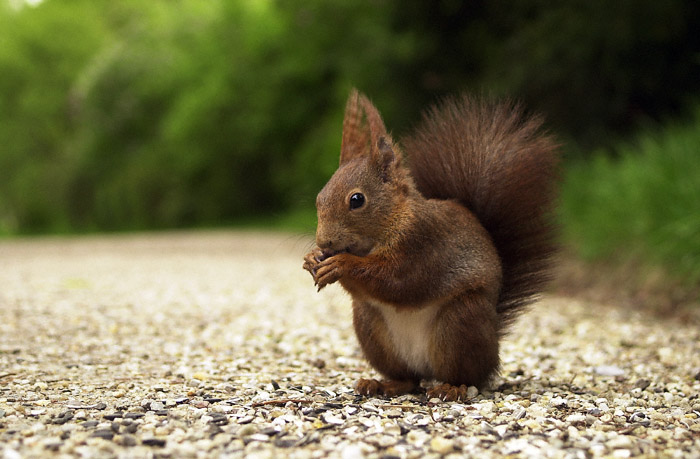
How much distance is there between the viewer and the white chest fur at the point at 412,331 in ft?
7.53

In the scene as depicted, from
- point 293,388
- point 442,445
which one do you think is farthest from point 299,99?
point 442,445

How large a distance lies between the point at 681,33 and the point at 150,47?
1785cm

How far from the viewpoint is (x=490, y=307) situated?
235 cm

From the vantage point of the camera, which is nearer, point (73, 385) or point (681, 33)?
point (73, 385)

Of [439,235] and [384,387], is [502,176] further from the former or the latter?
[384,387]

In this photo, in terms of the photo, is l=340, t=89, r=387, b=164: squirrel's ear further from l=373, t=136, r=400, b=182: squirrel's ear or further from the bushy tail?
the bushy tail

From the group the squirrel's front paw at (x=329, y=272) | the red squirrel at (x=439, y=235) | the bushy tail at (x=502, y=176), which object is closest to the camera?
the squirrel's front paw at (x=329, y=272)

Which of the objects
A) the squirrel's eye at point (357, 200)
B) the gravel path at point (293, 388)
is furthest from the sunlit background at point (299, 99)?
the gravel path at point (293, 388)

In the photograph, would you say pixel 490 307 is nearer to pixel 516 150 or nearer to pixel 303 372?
pixel 516 150

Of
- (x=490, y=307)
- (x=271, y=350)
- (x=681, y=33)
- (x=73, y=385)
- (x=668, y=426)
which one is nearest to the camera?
(x=668, y=426)

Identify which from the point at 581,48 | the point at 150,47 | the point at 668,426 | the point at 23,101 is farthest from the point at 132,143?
the point at 668,426

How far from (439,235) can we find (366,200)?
0.26m

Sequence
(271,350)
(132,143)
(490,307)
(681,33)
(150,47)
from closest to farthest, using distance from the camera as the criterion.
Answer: (490,307) → (271,350) → (681,33) → (150,47) → (132,143)

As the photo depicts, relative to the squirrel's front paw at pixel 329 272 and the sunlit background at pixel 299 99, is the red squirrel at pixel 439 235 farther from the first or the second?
the sunlit background at pixel 299 99
